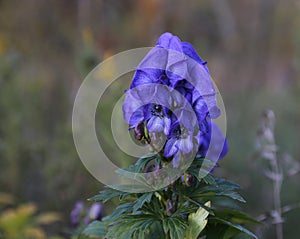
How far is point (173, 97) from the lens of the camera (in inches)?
37.4

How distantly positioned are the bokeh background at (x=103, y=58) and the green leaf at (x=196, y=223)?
4.12 feet

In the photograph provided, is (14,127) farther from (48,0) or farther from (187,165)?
(48,0)

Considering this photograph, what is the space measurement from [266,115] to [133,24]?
4.90 m

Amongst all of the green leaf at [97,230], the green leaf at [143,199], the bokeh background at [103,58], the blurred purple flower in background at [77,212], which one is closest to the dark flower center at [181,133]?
the green leaf at [143,199]

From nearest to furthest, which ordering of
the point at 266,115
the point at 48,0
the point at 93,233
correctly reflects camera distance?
the point at 93,233, the point at 266,115, the point at 48,0

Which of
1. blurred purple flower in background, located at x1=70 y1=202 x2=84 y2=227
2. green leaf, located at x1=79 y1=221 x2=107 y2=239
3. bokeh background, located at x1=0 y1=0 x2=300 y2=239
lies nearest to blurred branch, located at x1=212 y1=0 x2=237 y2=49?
bokeh background, located at x1=0 y1=0 x2=300 y2=239

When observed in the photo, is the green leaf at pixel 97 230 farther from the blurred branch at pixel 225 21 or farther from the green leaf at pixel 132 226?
the blurred branch at pixel 225 21

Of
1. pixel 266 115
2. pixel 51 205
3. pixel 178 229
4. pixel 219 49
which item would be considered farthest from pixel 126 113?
pixel 219 49

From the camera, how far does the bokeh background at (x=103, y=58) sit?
9.73 ft

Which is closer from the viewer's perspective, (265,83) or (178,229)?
(178,229)

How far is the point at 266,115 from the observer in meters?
1.69

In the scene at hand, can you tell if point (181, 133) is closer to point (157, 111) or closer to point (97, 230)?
point (157, 111)

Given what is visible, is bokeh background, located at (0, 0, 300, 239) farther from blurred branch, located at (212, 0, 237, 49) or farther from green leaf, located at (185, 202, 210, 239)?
green leaf, located at (185, 202, 210, 239)

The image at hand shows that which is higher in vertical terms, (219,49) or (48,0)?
(48,0)
